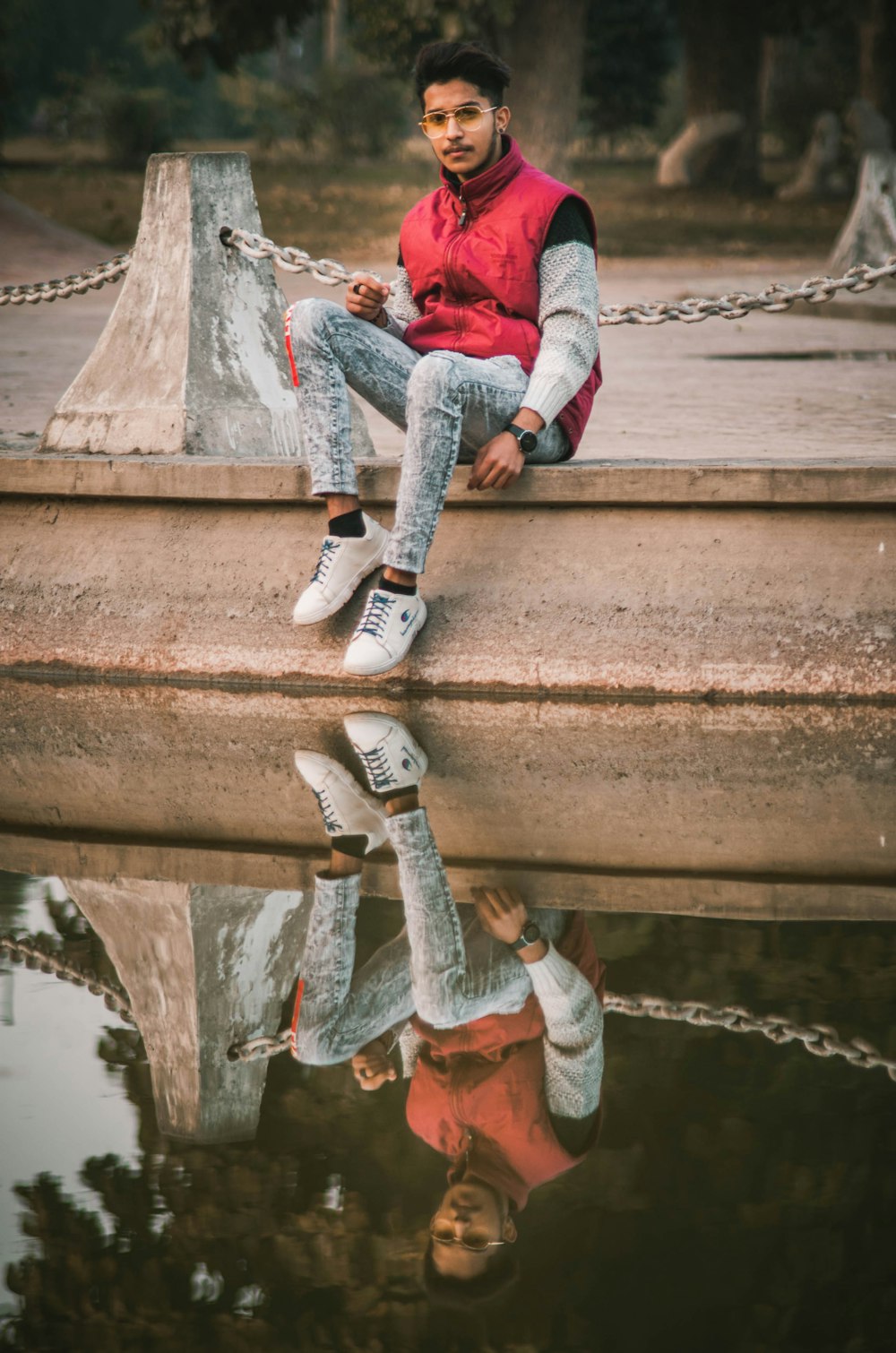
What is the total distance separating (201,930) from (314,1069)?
2.22 feet

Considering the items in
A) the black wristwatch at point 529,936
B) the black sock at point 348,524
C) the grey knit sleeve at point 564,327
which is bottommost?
the black wristwatch at point 529,936

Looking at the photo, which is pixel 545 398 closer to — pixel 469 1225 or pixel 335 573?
pixel 335 573

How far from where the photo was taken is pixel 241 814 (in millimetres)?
4008

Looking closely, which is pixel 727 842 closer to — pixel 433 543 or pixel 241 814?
pixel 241 814

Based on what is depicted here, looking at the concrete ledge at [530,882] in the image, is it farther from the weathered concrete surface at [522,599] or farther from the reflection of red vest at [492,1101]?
the weathered concrete surface at [522,599]

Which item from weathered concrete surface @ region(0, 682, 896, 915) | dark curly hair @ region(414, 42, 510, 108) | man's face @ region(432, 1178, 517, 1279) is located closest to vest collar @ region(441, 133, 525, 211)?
dark curly hair @ region(414, 42, 510, 108)

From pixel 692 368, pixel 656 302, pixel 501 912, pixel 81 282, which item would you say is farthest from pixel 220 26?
pixel 501 912

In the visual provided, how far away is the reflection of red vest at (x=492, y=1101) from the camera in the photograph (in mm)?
2262

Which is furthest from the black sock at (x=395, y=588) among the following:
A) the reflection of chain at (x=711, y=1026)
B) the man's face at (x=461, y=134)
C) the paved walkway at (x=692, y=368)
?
the reflection of chain at (x=711, y=1026)

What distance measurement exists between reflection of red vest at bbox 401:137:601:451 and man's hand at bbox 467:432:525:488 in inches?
11.1

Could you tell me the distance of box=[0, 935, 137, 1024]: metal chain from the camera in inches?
113

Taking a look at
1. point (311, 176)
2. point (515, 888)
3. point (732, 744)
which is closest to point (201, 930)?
point (515, 888)

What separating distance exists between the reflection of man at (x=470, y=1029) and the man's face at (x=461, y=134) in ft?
6.06

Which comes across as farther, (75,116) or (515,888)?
(75,116)
